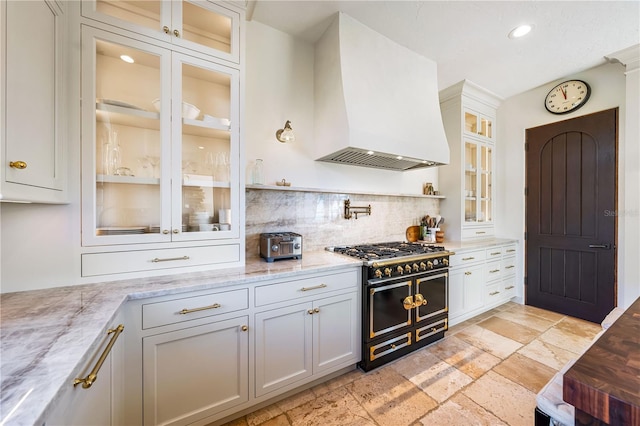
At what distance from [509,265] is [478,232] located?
58 cm

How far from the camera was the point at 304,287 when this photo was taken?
167 cm

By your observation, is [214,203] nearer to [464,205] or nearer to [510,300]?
[464,205]

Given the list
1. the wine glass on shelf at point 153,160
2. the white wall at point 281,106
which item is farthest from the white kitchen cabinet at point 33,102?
the white wall at point 281,106

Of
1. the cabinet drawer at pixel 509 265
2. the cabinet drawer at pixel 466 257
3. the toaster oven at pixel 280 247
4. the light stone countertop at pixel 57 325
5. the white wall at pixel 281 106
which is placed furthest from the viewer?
the cabinet drawer at pixel 509 265

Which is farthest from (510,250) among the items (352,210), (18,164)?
(18,164)

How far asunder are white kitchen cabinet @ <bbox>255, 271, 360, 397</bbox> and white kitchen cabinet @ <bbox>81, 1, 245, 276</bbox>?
0.53 metres

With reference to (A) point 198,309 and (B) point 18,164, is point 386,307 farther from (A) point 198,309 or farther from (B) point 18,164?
(B) point 18,164

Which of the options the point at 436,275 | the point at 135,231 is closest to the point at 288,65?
the point at 135,231

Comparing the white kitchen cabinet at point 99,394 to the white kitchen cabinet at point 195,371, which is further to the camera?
the white kitchen cabinet at point 195,371

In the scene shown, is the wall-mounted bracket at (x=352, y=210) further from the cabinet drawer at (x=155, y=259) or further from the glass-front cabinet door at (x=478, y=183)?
the glass-front cabinet door at (x=478, y=183)

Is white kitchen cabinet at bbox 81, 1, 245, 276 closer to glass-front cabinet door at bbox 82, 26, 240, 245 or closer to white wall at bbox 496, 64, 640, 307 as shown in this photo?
glass-front cabinet door at bbox 82, 26, 240, 245

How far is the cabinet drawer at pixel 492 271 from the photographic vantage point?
300 cm

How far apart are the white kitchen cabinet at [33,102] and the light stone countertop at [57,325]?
0.47 meters

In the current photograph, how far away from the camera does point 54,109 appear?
1197mm
